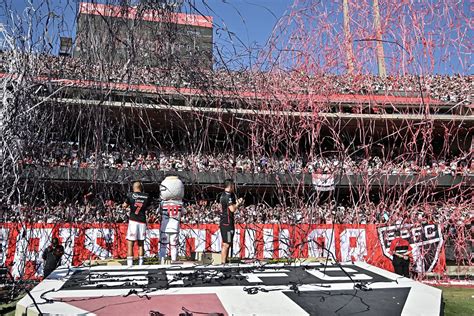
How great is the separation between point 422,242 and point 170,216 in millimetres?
6600

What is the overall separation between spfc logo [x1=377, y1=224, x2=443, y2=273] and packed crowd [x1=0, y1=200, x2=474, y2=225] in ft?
0.93

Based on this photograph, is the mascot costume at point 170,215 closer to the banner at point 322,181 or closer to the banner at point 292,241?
the banner at point 292,241

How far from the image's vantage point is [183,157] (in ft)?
63.1

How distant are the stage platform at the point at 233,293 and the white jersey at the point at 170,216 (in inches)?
105

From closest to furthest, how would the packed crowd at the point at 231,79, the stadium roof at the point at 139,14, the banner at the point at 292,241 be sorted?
the stadium roof at the point at 139,14 → the packed crowd at the point at 231,79 → the banner at the point at 292,241

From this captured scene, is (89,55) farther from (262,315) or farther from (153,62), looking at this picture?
(262,315)

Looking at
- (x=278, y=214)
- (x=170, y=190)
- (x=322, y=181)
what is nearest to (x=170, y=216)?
(x=170, y=190)

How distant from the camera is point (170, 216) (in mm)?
8281

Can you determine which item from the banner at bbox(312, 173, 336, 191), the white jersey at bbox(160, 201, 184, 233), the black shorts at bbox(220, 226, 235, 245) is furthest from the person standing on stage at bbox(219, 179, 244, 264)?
the banner at bbox(312, 173, 336, 191)

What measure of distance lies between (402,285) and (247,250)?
7.16m

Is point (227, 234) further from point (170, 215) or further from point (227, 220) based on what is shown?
point (170, 215)

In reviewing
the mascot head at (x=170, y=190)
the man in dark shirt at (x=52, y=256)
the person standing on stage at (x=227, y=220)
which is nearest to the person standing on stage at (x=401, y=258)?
the person standing on stage at (x=227, y=220)

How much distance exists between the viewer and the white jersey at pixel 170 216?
27.0ft

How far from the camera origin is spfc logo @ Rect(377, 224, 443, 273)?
35.8ft
